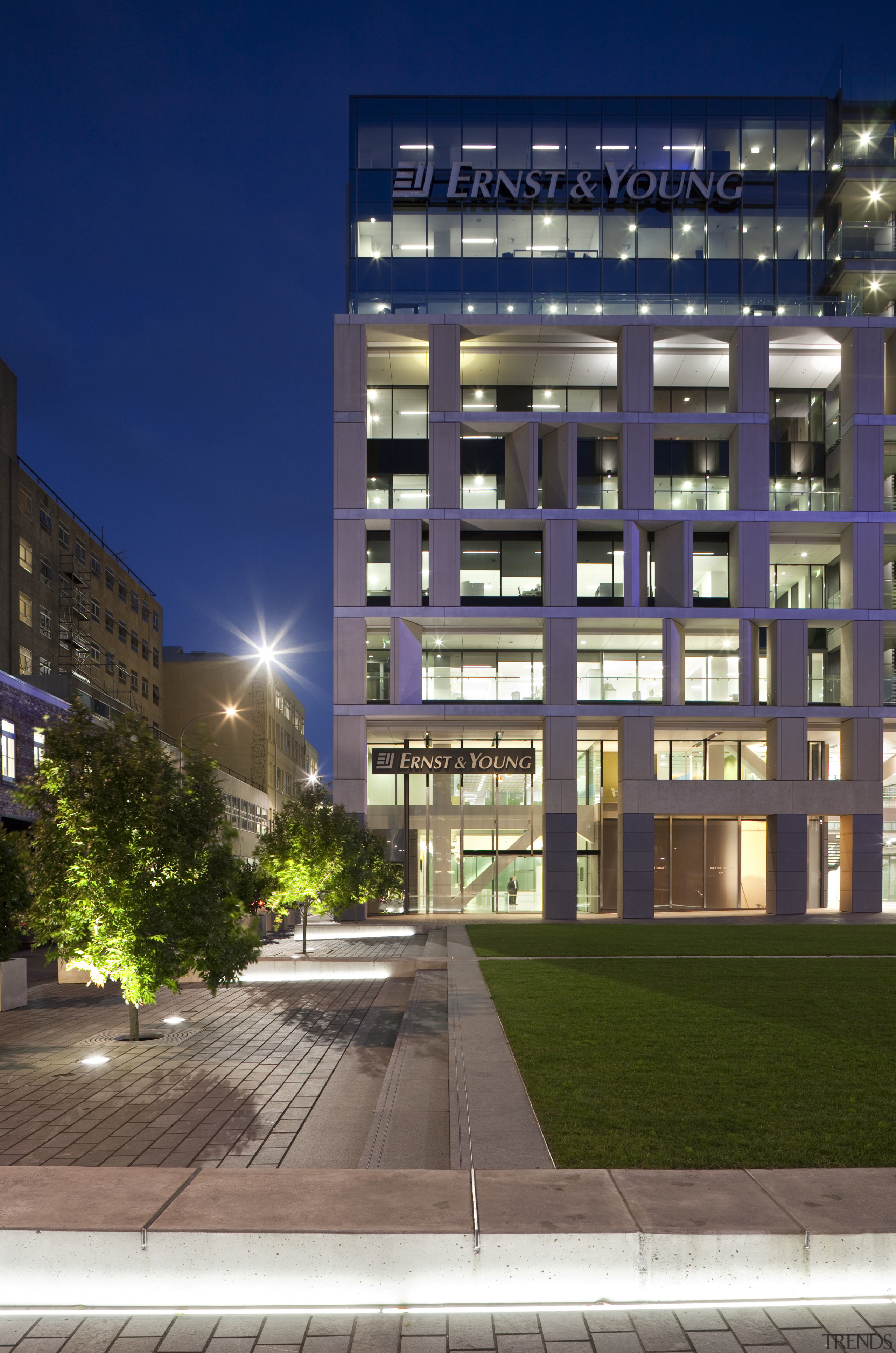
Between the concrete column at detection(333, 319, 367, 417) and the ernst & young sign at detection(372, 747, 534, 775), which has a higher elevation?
the concrete column at detection(333, 319, 367, 417)

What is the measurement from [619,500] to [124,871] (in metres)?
34.9

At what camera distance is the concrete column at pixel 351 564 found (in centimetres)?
4250

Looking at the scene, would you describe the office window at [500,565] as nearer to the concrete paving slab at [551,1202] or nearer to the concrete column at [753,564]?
the concrete column at [753,564]

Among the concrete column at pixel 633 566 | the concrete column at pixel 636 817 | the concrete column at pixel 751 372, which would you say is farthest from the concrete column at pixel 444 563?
the concrete column at pixel 751 372

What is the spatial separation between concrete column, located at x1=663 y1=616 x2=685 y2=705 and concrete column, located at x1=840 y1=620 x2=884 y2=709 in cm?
743

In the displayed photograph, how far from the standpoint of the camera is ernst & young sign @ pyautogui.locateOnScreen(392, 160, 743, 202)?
149 feet

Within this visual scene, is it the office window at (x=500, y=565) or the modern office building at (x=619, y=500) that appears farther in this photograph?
the office window at (x=500, y=565)

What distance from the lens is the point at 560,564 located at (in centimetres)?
4316

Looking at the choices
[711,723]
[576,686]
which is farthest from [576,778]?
[711,723]

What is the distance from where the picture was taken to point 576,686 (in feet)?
140

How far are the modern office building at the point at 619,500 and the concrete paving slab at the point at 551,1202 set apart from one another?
34.4m

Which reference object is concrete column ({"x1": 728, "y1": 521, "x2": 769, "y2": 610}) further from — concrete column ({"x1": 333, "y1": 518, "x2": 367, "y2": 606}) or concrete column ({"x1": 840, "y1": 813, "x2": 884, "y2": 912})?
concrete column ({"x1": 333, "y1": 518, "x2": 367, "y2": 606})

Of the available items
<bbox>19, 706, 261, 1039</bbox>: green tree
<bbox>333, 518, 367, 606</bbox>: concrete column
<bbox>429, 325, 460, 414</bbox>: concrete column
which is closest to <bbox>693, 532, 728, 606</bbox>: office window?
<bbox>429, 325, 460, 414</bbox>: concrete column

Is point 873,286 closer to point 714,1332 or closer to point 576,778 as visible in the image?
point 576,778
